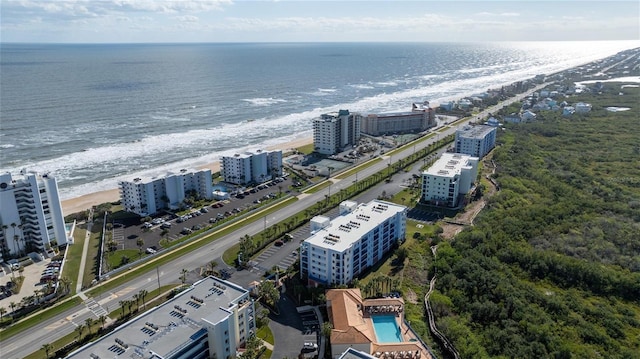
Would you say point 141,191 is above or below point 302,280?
above

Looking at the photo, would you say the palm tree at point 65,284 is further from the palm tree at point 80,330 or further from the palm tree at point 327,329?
the palm tree at point 327,329

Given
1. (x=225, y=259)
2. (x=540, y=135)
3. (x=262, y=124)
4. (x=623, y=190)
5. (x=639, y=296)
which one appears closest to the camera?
(x=639, y=296)

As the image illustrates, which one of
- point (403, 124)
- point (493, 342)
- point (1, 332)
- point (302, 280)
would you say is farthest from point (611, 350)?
point (403, 124)

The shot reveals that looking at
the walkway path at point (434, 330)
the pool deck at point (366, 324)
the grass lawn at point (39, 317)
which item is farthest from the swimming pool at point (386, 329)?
the grass lawn at point (39, 317)

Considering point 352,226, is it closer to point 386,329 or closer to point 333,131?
point 386,329

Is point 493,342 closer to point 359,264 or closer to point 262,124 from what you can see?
point 359,264

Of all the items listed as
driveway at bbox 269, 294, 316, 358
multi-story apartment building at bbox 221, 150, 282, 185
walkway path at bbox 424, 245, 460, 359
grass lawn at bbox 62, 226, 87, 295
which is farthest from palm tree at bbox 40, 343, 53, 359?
multi-story apartment building at bbox 221, 150, 282, 185

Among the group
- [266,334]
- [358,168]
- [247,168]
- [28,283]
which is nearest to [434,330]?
[266,334]
